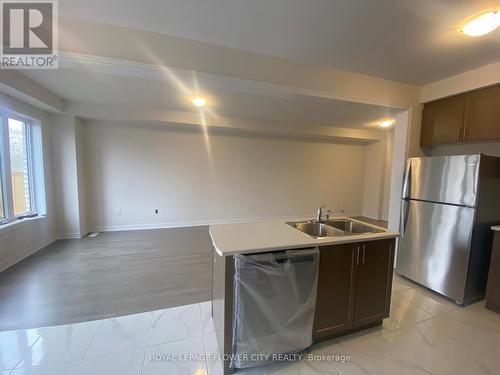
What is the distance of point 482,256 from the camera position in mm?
2332

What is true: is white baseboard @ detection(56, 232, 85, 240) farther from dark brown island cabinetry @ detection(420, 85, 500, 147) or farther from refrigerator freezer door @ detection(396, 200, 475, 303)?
dark brown island cabinetry @ detection(420, 85, 500, 147)

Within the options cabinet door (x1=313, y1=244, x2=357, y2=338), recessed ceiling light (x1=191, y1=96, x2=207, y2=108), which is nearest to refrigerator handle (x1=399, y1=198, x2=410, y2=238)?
cabinet door (x1=313, y1=244, x2=357, y2=338)

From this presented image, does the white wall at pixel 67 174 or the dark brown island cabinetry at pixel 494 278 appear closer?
the dark brown island cabinetry at pixel 494 278

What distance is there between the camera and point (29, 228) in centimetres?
339

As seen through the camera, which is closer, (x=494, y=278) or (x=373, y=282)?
(x=373, y=282)

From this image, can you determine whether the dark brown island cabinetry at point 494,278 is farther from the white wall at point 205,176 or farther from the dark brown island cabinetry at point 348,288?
the white wall at point 205,176

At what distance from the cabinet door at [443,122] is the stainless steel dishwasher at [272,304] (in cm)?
255

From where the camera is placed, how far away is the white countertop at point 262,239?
58.1 inches

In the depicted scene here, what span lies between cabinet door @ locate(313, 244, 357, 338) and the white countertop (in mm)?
97

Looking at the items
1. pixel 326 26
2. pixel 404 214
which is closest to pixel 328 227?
pixel 404 214

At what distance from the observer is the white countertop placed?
148 cm

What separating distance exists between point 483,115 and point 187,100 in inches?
154

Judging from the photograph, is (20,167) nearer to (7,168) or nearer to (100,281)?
(7,168)

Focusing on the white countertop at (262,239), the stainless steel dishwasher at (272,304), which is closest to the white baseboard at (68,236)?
the white countertop at (262,239)
